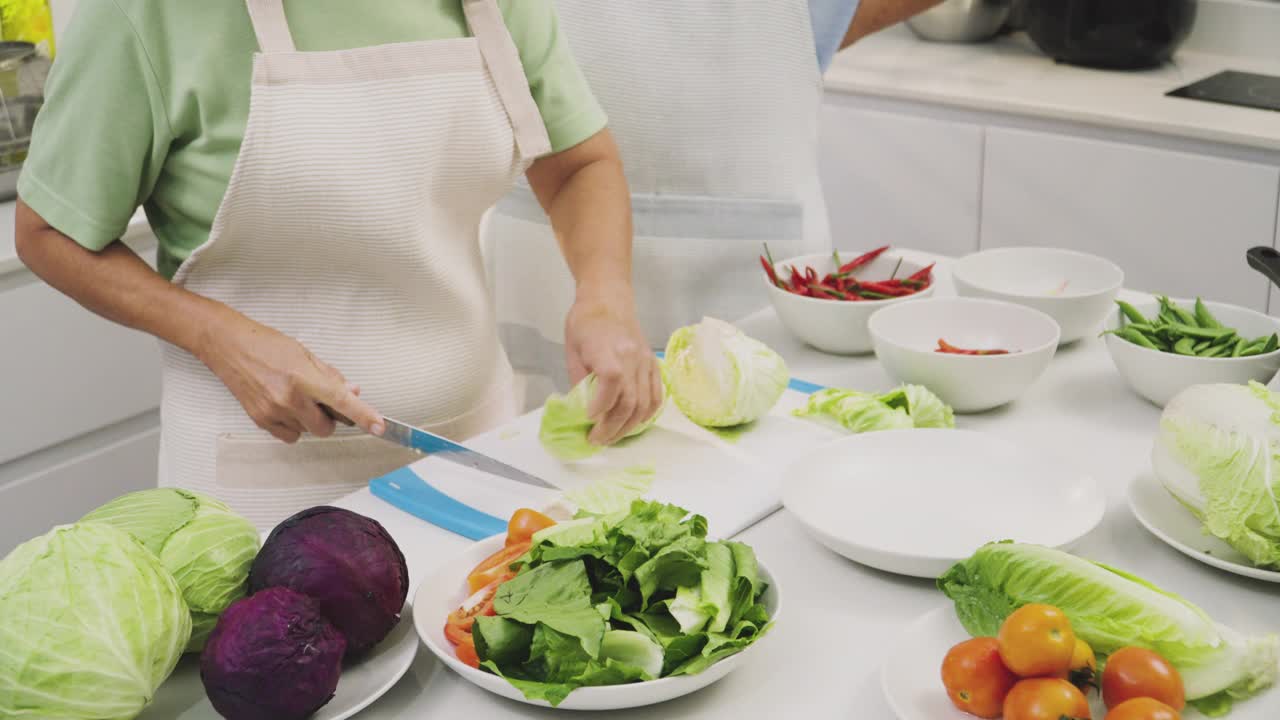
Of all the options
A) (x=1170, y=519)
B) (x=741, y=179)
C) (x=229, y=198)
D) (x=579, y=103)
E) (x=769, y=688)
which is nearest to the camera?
(x=769, y=688)

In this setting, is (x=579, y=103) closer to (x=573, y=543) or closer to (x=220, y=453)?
(x=220, y=453)

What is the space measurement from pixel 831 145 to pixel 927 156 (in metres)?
0.26

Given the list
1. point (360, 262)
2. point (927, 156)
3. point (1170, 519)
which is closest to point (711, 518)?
point (1170, 519)

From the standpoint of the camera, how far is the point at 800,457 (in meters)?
1.27

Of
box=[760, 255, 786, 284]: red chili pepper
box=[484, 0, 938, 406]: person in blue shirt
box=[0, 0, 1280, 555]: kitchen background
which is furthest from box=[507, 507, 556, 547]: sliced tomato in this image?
box=[0, 0, 1280, 555]: kitchen background

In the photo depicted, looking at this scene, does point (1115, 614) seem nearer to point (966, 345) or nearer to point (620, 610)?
point (620, 610)

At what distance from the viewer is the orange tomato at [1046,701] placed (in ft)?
2.73

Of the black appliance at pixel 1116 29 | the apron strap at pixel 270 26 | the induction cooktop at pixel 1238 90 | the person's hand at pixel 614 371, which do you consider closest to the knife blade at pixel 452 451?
the person's hand at pixel 614 371

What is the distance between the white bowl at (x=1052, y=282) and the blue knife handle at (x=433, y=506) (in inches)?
30.0

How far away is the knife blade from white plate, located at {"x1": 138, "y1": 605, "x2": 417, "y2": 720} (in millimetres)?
299

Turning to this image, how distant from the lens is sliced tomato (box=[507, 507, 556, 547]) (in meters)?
1.09

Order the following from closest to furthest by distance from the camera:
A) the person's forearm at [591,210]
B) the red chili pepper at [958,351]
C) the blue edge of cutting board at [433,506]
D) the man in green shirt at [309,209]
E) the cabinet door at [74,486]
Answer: the blue edge of cutting board at [433,506], the man in green shirt at [309,209], the red chili pepper at [958,351], the person's forearm at [591,210], the cabinet door at [74,486]

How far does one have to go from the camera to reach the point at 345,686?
0.97 meters

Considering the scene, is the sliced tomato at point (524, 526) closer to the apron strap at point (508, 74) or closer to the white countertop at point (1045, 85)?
the apron strap at point (508, 74)
